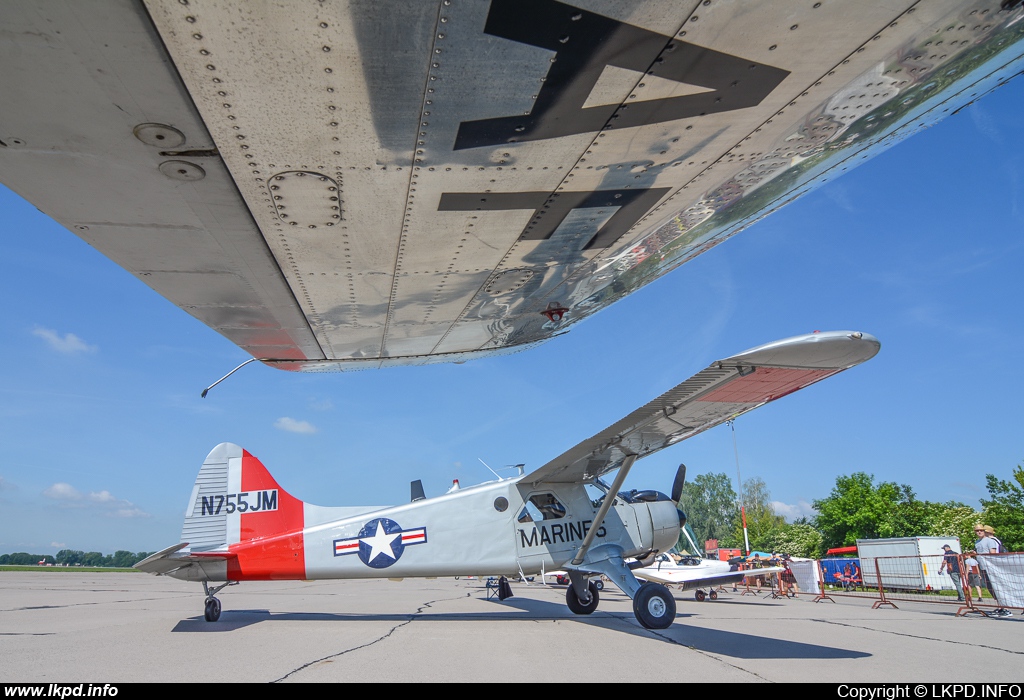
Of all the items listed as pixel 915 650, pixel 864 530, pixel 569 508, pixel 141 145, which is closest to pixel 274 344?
pixel 141 145

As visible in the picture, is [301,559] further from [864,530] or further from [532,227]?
[864,530]

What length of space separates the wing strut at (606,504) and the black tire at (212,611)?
574 centimetres

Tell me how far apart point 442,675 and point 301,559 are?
18.2 ft

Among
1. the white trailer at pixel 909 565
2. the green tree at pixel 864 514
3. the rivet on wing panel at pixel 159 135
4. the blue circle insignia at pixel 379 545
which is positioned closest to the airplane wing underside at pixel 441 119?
the rivet on wing panel at pixel 159 135

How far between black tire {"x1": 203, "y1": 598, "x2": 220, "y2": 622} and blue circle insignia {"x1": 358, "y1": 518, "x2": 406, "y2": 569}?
2326 mm

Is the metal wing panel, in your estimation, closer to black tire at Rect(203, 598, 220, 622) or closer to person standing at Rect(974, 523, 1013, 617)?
black tire at Rect(203, 598, 220, 622)

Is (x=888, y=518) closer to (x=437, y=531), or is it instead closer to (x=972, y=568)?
(x=972, y=568)

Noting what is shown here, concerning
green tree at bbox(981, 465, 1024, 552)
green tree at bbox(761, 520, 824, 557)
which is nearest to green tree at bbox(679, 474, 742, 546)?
green tree at bbox(761, 520, 824, 557)

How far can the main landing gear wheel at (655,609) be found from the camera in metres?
8.15

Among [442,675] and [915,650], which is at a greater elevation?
[442,675]

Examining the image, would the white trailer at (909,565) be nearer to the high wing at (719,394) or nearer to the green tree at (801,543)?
the high wing at (719,394)

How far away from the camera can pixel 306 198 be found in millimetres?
3824

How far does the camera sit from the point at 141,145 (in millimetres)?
3236
